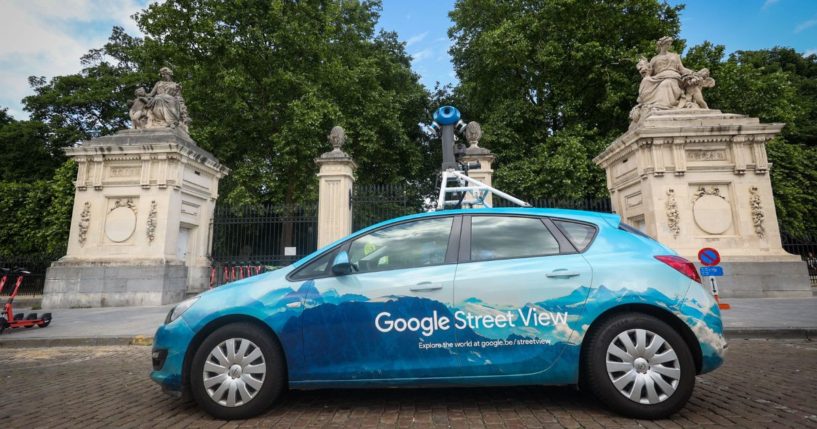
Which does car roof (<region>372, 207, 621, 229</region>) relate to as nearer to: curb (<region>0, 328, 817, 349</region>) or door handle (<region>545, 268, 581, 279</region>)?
door handle (<region>545, 268, 581, 279</region>)

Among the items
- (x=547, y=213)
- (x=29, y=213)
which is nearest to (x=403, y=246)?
(x=547, y=213)

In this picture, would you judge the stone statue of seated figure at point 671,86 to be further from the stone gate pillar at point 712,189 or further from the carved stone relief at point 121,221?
the carved stone relief at point 121,221

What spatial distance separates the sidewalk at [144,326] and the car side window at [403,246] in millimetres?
5222

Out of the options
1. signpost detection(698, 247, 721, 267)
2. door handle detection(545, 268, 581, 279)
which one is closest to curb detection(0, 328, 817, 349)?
signpost detection(698, 247, 721, 267)

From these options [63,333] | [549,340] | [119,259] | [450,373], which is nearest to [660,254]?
[549,340]

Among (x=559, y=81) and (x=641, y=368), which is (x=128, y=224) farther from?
(x=559, y=81)

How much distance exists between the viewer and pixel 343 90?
1991cm

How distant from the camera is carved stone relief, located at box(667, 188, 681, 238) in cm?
1038

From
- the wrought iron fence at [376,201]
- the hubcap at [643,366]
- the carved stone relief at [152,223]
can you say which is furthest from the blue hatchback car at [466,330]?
the carved stone relief at [152,223]

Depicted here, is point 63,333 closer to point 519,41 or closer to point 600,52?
point 519,41

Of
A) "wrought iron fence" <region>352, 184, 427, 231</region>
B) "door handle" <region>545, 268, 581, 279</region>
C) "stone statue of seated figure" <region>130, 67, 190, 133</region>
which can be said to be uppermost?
"stone statue of seated figure" <region>130, 67, 190, 133</region>

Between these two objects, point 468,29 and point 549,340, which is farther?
point 468,29

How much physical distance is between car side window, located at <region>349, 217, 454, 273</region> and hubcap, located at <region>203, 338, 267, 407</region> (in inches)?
40.0

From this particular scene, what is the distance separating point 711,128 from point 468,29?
16.6 m
